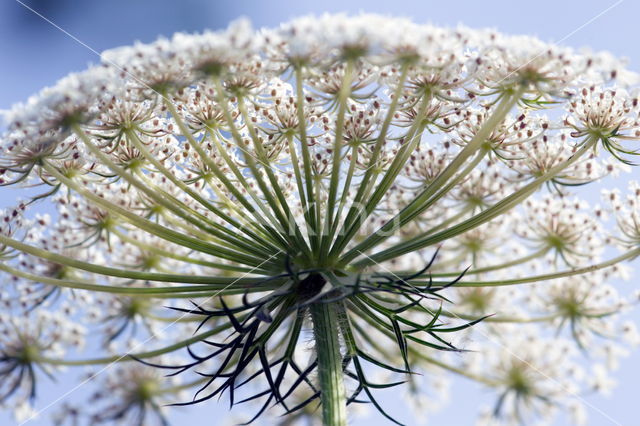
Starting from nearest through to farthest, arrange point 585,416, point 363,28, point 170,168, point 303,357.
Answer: point 363,28 < point 170,168 < point 303,357 < point 585,416

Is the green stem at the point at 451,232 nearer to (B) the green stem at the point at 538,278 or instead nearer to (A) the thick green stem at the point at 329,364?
(B) the green stem at the point at 538,278

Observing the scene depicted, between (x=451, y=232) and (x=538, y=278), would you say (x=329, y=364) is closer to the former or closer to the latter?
(x=451, y=232)

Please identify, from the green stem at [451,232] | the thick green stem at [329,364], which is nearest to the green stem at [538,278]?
the green stem at [451,232]

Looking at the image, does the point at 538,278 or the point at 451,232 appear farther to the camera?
the point at 538,278

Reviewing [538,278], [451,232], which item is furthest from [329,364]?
[538,278]

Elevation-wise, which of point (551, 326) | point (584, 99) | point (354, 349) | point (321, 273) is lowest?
point (354, 349)

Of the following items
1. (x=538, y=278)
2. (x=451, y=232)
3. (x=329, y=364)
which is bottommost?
(x=329, y=364)

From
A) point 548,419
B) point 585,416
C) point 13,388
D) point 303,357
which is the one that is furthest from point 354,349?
point 585,416

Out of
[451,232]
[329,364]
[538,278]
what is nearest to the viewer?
[329,364]

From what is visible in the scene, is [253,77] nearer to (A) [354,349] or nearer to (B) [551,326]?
(A) [354,349]
